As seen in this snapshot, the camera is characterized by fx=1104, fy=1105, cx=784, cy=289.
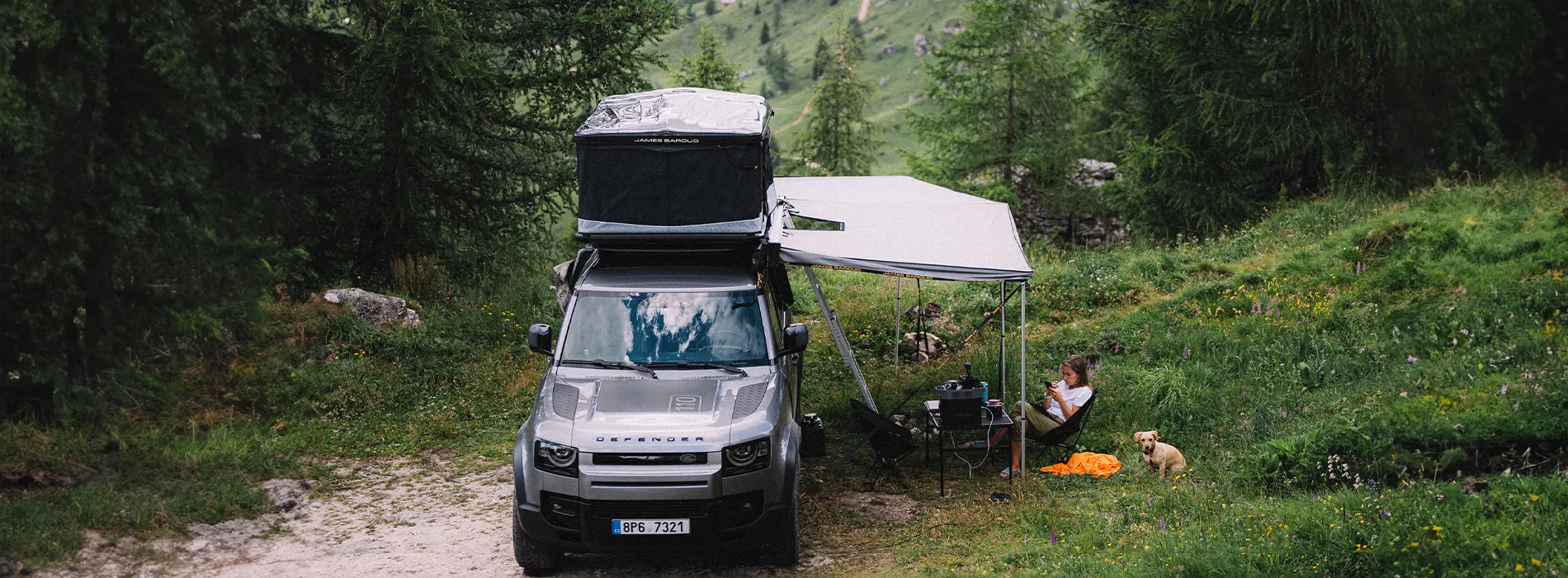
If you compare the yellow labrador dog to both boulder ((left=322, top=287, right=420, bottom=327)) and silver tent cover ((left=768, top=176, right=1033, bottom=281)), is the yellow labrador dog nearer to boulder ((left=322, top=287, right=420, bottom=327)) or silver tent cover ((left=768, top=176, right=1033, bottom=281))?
silver tent cover ((left=768, top=176, right=1033, bottom=281))

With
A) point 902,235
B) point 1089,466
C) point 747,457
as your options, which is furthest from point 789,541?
point 902,235

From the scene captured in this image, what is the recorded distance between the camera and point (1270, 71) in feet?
67.2

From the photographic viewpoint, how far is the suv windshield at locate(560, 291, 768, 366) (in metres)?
8.64

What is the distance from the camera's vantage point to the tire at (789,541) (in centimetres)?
788

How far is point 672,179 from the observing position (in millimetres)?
10055

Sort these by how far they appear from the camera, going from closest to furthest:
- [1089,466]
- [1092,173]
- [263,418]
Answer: [1089,466]
[263,418]
[1092,173]

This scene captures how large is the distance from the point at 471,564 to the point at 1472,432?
24.7ft

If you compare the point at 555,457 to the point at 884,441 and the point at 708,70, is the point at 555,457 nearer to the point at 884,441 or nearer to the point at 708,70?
the point at 884,441

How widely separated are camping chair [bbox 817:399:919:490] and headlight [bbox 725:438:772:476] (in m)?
2.63

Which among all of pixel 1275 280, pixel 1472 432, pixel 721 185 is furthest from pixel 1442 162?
pixel 721 185

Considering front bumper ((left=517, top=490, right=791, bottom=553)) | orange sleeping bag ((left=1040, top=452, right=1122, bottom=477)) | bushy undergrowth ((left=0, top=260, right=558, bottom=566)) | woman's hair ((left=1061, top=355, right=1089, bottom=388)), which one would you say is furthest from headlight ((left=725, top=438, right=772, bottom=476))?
bushy undergrowth ((left=0, top=260, right=558, bottom=566))

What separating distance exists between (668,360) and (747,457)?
4.12 feet

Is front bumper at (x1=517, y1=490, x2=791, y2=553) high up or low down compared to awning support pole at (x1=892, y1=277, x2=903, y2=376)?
up

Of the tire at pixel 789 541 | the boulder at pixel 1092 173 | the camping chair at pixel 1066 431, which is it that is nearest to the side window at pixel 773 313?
the tire at pixel 789 541
